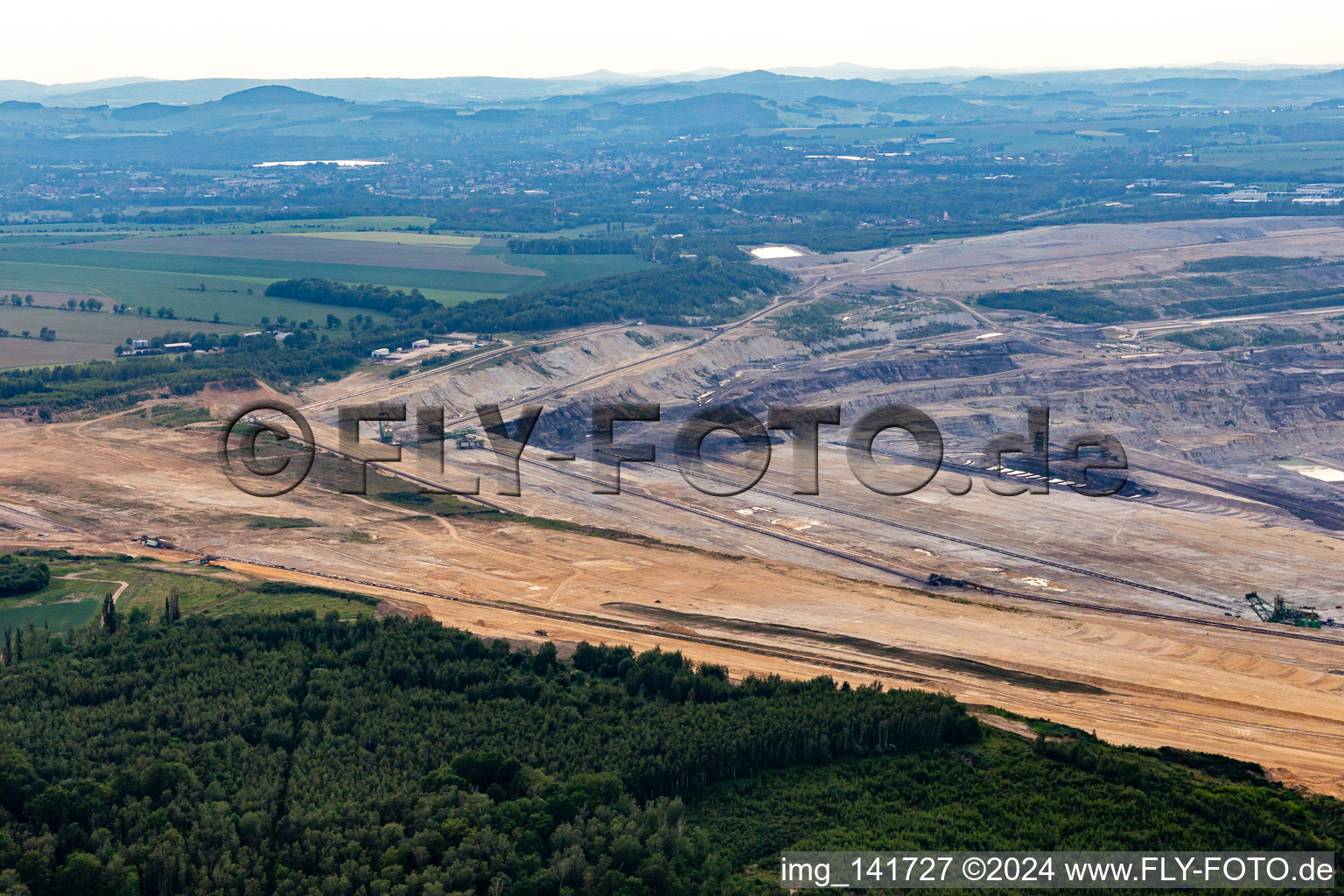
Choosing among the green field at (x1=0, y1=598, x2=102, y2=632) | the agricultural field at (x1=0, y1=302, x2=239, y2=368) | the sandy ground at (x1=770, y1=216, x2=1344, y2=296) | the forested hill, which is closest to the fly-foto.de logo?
the green field at (x1=0, y1=598, x2=102, y2=632)

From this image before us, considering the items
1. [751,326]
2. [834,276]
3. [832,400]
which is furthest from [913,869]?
[834,276]

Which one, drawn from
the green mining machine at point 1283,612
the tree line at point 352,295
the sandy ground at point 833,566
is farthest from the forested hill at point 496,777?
the tree line at point 352,295

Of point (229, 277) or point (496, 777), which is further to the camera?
point (229, 277)

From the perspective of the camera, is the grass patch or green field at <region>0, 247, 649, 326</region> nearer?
the grass patch

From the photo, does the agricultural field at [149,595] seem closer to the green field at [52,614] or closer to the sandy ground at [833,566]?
the green field at [52,614]

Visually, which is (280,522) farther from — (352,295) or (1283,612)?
(352,295)

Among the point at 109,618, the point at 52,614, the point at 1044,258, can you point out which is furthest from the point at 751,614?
the point at 1044,258

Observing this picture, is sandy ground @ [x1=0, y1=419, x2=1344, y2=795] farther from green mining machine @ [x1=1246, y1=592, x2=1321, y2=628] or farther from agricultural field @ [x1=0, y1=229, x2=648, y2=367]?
agricultural field @ [x1=0, y1=229, x2=648, y2=367]
